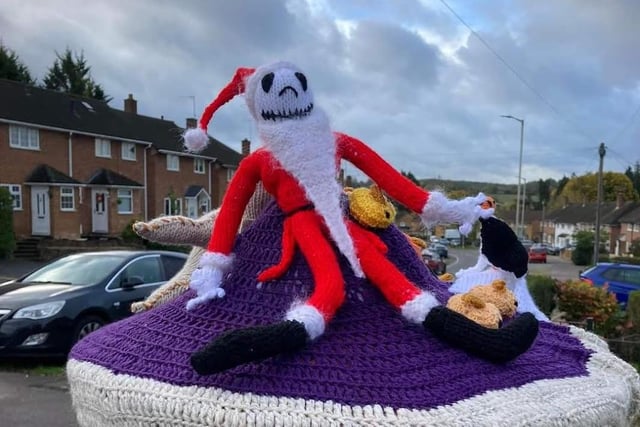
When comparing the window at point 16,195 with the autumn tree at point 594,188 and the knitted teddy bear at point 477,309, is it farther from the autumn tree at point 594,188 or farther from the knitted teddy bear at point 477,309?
the autumn tree at point 594,188

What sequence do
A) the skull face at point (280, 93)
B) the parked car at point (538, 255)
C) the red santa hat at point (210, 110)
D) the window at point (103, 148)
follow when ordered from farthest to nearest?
the parked car at point (538, 255) → the window at point (103, 148) → the red santa hat at point (210, 110) → the skull face at point (280, 93)

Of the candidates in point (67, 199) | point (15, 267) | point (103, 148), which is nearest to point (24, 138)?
point (67, 199)

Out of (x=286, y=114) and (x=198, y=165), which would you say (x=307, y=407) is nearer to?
(x=286, y=114)

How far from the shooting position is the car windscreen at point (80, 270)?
7.47 meters

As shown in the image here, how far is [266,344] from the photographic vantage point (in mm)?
1246

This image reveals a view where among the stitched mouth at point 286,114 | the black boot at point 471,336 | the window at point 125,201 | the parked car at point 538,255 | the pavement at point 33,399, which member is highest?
the stitched mouth at point 286,114

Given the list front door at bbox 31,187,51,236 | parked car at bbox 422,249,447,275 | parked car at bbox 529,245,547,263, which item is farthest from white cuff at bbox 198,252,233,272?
parked car at bbox 529,245,547,263

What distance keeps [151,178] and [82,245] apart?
8354mm

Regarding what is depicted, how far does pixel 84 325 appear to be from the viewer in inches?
273

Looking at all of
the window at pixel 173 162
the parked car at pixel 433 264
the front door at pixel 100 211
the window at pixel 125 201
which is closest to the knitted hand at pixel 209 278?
the parked car at pixel 433 264

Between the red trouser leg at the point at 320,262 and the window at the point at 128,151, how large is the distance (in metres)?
27.7

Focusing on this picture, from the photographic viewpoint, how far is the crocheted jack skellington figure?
145 cm

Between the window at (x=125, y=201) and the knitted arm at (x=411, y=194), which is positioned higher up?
the knitted arm at (x=411, y=194)

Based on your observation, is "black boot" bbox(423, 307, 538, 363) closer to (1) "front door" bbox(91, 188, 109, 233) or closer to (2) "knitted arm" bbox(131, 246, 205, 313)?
(2) "knitted arm" bbox(131, 246, 205, 313)
